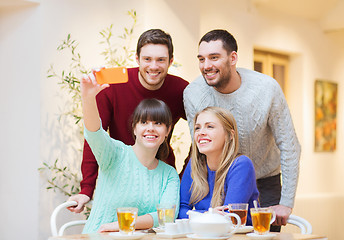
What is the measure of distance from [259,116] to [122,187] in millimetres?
842

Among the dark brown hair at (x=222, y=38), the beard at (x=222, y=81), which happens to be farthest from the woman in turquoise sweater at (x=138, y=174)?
the dark brown hair at (x=222, y=38)

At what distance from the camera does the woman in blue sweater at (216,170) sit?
2252 mm

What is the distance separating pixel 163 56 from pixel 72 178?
1.58 metres

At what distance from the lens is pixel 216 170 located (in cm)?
236

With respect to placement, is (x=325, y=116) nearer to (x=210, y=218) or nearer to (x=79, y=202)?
(x=79, y=202)

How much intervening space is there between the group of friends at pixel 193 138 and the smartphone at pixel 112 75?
0.20ft

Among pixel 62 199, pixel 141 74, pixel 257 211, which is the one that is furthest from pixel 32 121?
pixel 257 211

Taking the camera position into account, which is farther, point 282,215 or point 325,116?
point 325,116

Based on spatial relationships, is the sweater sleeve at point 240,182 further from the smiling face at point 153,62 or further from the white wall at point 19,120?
the white wall at point 19,120

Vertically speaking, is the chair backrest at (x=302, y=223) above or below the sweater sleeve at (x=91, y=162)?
below

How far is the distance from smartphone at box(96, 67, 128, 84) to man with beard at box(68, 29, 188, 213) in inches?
36.4

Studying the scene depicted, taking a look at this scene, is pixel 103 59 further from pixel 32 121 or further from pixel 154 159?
pixel 154 159

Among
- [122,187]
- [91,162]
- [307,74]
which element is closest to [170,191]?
[122,187]

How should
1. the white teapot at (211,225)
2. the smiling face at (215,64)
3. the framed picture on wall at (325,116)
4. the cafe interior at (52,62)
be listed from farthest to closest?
the framed picture on wall at (325,116) < the cafe interior at (52,62) < the smiling face at (215,64) < the white teapot at (211,225)
